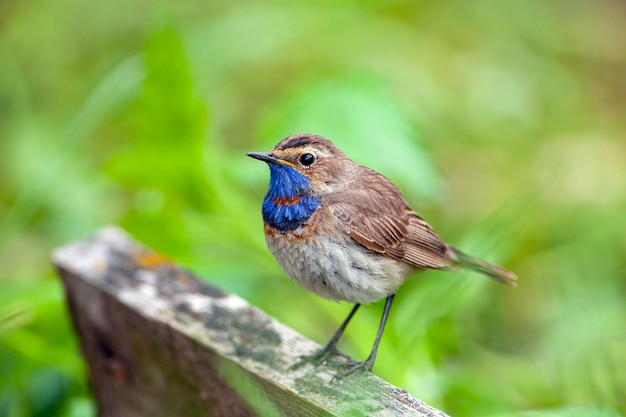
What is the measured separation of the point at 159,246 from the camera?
4.89 meters

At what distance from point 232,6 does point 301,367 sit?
17.7 ft

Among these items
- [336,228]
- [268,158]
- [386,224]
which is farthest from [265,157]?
[386,224]

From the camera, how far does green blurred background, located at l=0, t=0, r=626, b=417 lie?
15.0 feet

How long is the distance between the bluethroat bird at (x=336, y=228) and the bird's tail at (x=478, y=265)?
0.18 meters

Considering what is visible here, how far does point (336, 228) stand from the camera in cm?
371

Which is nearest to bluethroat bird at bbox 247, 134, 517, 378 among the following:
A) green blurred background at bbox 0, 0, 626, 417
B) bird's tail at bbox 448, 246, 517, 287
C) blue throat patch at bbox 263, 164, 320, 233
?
blue throat patch at bbox 263, 164, 320, 233

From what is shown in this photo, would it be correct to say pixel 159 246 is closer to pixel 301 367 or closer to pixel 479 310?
pixel 301 367

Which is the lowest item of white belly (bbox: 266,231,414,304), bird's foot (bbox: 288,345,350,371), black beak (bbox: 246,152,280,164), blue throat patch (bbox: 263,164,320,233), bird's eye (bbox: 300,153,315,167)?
bird's foot (bbox: 288,345,350,371)

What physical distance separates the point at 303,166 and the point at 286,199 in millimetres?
156

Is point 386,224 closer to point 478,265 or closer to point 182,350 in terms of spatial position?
point 478,265

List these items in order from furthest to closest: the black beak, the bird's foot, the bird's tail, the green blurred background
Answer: the green blurred background, the bird's tail, the black beak, the bird's foot

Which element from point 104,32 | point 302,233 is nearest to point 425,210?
point 302,233

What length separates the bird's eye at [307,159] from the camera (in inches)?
148

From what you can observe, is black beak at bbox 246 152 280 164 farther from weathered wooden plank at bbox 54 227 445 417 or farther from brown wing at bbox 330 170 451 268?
weathered wooden plank at bbox 54 227 445 417
